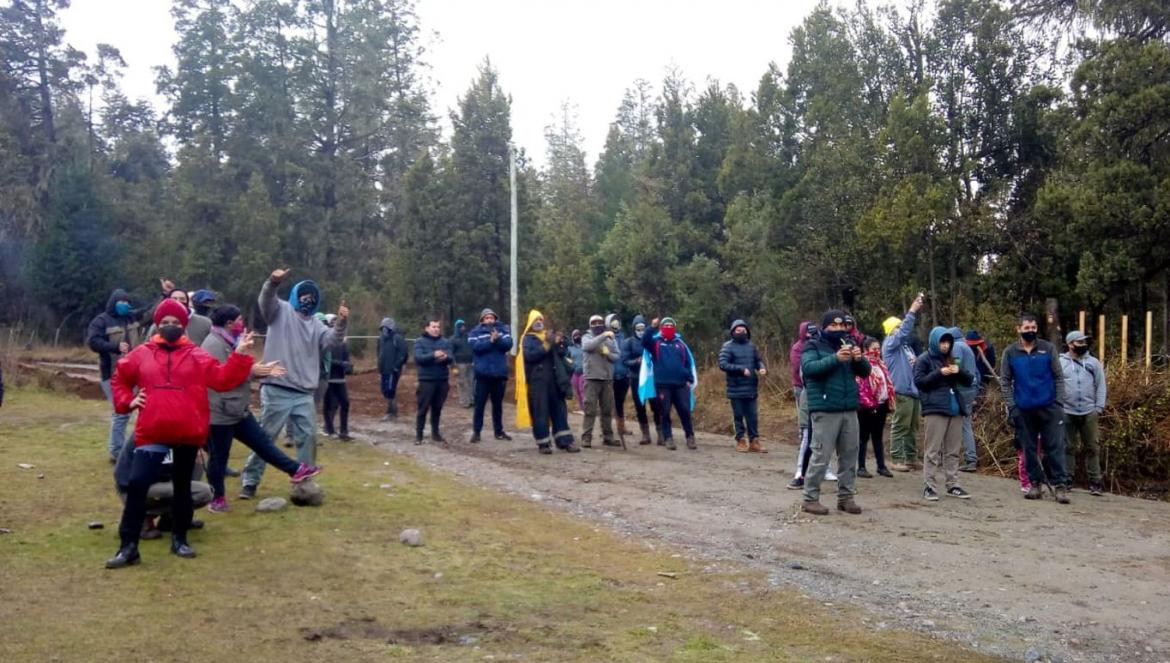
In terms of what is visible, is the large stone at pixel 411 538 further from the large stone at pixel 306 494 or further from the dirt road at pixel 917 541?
the dirt road at pixel 917 541

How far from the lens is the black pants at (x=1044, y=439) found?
10.4 meters

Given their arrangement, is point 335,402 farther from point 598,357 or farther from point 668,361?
point 668,361

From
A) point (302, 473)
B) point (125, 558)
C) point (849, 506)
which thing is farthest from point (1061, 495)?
point (125, 558)

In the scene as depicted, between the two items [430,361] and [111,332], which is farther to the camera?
[430,361]

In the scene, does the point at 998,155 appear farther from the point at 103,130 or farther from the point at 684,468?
the point at 103,130

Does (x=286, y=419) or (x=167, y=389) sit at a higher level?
(x=167, y=389)

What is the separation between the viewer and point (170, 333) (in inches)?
255

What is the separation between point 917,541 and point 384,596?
459 centimetres

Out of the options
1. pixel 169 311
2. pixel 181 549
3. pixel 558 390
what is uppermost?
pixel 169 311

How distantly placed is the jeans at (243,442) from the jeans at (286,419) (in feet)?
1.02

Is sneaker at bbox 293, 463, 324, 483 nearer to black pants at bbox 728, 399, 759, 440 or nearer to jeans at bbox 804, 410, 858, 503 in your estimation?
jeans at bbox 804, 410, 858, 503

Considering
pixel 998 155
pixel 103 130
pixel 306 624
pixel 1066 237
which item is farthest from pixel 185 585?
pixel 103 130

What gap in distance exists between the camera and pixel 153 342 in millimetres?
6508

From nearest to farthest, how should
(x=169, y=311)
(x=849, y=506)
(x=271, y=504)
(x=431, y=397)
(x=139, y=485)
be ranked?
1. (x=139, y=485)
2. (x=169, y=311)
3. (x=271, y=504)
4. (x=849, y=506)
5. (x=431, y=397)
